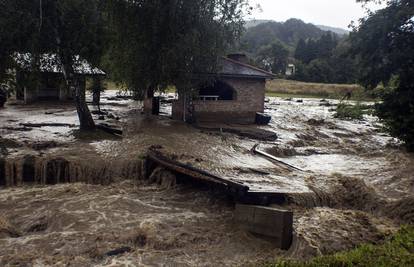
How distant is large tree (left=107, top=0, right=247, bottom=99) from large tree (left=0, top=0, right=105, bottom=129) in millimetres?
2833

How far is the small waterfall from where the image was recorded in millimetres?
12922

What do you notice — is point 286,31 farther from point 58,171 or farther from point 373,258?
point 373,258

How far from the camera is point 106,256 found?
8.47 m

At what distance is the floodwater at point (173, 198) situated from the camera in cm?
895

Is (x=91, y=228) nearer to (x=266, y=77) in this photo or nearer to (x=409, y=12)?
(x=409, y=12)

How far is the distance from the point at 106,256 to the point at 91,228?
5.11 ft

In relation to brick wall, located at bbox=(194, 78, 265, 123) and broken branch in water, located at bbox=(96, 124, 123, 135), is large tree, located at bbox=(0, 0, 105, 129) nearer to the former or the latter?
broken branch in water, located at bbox=(96, 124, 123, 135)

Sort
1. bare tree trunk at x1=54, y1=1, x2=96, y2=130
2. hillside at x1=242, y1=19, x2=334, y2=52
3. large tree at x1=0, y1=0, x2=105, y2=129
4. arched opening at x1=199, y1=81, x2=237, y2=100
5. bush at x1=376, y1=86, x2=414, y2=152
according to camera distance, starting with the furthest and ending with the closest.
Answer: hillside at x1=242, y1=19, x2=334, y2=52 → arched opening at x1=199, y1=81, x2=237, y2=100 → bush at x1=376, y1=86, x2=414, y2=152 → bare tree trunk at x1=54, y1=1, x2=96, y2=130 → large tree at x1=0, y1=0, x2=105, y2=129

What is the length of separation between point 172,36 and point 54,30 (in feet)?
18.9

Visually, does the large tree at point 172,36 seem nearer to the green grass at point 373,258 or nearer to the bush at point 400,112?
the bush at point 400,112

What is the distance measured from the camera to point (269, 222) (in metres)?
9.51

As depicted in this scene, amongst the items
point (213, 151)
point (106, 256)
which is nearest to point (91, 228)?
point (106, 256)

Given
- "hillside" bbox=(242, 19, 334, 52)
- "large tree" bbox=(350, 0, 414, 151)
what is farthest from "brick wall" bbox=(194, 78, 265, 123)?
"hillside" bbox=(242, 19, 334, 52)

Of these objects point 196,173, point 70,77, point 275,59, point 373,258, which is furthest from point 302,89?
point 373,258
